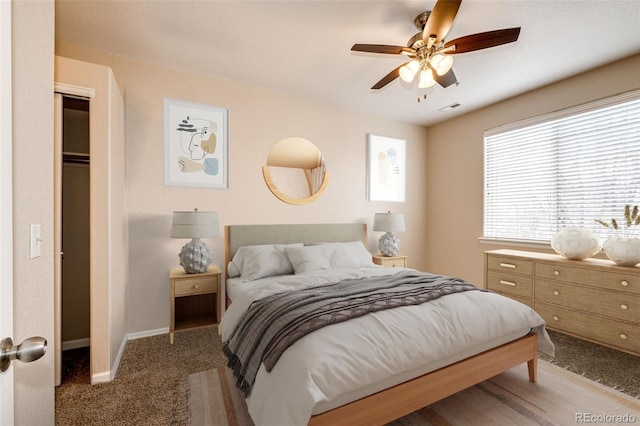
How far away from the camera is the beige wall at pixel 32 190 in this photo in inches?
32.0

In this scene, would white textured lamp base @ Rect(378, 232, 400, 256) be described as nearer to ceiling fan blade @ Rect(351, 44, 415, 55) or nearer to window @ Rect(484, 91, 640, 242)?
window @ Rect(484, 91, 640, 242)

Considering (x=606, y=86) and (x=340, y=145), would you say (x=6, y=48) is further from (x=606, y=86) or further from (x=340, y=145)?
Answer: (x=606, y=86)

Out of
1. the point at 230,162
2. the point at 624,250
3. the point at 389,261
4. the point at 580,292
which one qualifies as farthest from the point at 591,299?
the point at 230,162

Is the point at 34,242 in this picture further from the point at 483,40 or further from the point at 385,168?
the point at 385,168

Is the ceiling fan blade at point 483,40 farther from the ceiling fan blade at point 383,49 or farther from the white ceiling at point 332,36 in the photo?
the white ceiling at point 332,36

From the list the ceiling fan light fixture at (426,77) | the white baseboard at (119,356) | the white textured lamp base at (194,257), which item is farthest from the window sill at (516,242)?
the white baseboard at (119,356)

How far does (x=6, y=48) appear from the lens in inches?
25.2

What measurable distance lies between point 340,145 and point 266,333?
295 cm

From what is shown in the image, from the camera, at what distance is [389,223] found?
3916 millimetres

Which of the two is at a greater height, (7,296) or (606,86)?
(606,86)

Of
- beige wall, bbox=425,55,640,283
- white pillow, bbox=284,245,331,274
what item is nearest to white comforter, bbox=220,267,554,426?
white pillow, bbox=284,245,331,274

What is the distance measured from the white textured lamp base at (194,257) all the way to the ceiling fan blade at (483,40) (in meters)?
2.66

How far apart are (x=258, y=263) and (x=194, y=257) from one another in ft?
2.01

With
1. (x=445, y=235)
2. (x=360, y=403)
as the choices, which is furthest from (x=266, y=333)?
(x=445, y=235)
